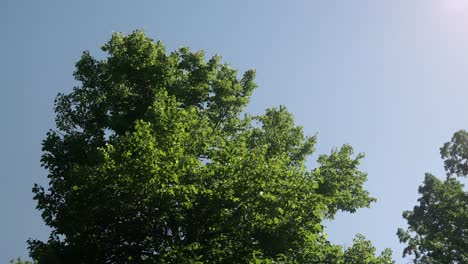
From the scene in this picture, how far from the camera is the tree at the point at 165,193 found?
13297 mm

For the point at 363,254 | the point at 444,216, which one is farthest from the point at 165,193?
the point at 444,216

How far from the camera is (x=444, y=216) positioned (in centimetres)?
3506

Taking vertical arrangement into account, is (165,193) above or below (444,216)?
below

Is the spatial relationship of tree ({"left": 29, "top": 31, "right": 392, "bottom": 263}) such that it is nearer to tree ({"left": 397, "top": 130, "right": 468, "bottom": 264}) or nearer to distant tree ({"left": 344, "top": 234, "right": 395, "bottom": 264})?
distant tree ({"left": 344, "top": 234, "right": 395, "bottom": 264})

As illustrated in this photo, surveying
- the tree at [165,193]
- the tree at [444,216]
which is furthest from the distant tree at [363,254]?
the tree at [444,216]

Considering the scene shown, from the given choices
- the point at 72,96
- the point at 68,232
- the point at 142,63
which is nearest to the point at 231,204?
the point at 68,232

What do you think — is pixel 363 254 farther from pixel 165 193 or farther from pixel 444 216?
pixel 444 216

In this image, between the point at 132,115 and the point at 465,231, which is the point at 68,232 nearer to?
the point at 132,115

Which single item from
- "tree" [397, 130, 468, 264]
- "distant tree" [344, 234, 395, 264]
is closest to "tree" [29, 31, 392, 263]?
"distant tree" [344, 234, 395, 264]

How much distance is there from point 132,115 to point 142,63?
2.50 meters

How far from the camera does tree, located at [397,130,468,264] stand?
2775cm

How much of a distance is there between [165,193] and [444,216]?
3021cm

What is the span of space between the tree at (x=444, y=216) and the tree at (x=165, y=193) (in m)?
14.4

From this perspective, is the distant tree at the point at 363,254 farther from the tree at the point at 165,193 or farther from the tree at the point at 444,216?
the tree at the point at 444,216
